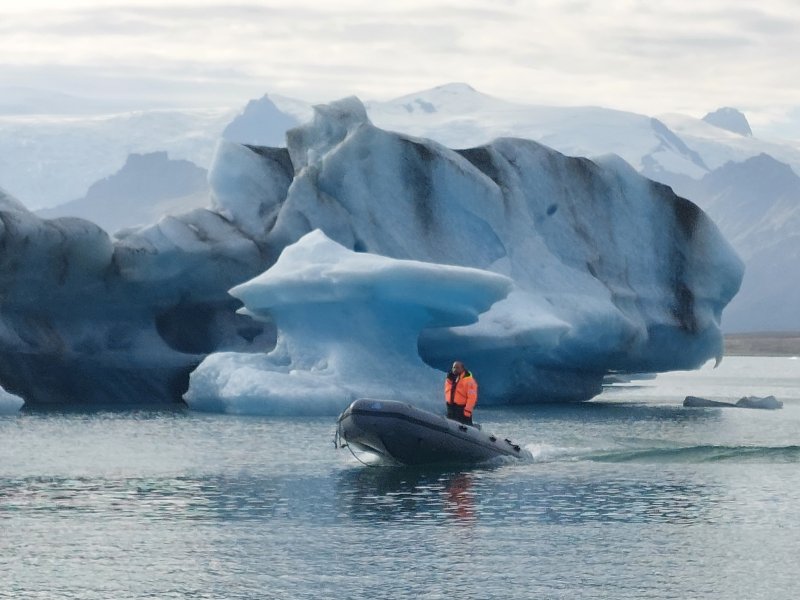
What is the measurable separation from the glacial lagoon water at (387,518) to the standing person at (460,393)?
0.80 m

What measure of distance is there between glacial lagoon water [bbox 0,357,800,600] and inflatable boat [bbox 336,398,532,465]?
0.32 m

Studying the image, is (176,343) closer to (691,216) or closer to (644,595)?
(691,216)

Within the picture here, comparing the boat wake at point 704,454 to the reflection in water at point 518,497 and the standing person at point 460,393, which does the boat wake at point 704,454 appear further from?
the standing person at point 460,393

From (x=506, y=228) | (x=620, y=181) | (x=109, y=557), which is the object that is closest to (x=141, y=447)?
(x=109, y=557)

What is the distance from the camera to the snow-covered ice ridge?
34031 mm

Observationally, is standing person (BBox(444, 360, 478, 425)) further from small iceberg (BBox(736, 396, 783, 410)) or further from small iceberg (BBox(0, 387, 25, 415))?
small iceberg (BBox(736, 396, 783, 410))

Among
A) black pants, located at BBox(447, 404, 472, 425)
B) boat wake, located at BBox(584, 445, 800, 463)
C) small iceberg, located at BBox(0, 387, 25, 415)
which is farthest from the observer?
small iceberg, located at BBox(0, 387, 25, 415)

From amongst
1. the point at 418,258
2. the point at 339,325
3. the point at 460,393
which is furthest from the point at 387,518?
the point at 418,258

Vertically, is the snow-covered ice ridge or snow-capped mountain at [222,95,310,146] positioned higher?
snow-capped mountain at [222,95,310,146]

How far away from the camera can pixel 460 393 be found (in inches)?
833

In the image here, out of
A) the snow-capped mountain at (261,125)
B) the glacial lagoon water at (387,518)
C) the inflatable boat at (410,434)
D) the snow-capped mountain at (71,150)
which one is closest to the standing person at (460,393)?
the inflatable boat at (410,434)

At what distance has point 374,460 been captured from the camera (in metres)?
21.8

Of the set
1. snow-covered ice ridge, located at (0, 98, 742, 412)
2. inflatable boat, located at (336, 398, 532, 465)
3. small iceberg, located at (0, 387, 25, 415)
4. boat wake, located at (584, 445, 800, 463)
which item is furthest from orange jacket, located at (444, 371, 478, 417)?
small iceberg, located at (0, 387, 25, 415)

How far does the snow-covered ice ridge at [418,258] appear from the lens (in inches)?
1340
